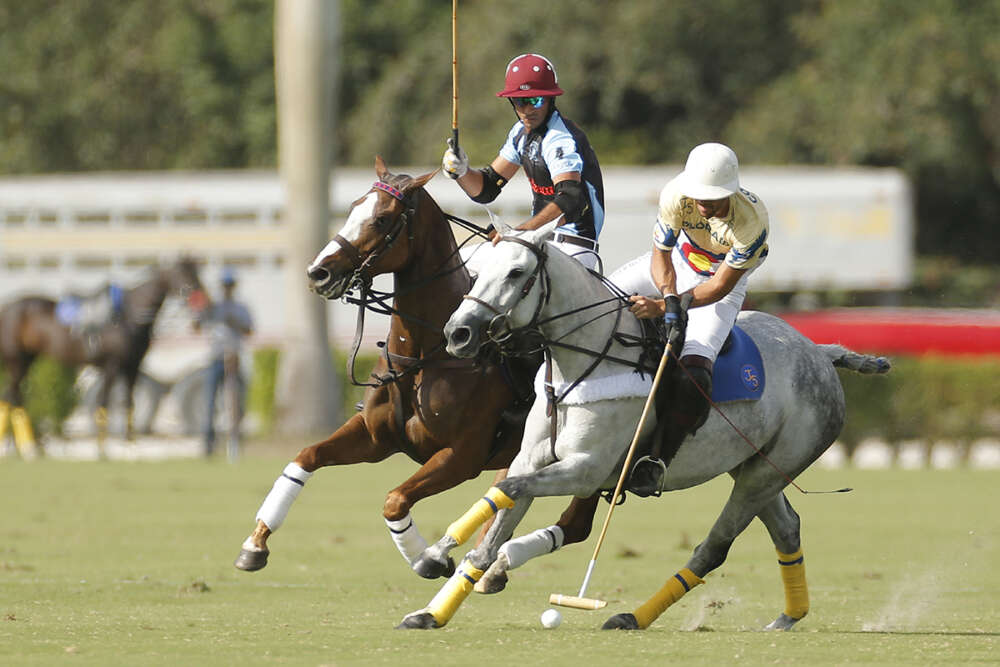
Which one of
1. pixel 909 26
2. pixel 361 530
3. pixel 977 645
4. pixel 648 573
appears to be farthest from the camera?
pixel 909 26

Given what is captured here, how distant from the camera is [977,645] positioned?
8008 mm

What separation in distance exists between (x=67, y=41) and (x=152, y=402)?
57.0ft

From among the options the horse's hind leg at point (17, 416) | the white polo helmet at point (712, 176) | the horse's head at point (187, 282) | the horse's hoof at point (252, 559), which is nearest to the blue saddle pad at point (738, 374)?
the white polo helmet at point (712, 176)

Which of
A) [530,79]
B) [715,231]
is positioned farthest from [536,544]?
[530,79]

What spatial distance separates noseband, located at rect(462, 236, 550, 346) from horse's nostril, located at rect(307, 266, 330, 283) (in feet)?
2.91

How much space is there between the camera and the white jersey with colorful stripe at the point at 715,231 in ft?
27.8

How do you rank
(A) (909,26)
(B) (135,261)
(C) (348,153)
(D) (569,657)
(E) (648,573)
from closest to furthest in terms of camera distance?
(D) (569,657) → (E) (648,573) → (B) (135,261) → (A) (909,26) → (C) (348,153)

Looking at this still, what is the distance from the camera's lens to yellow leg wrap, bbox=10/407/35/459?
22891 mm

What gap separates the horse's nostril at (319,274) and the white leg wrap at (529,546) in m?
1.51

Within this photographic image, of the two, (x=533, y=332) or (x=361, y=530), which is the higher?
(x=533, y=332)

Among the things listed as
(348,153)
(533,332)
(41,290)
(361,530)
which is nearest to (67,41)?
(348,153)

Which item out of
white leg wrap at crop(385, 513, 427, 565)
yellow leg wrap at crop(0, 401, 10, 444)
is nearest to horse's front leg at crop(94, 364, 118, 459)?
yellow leg wrap at crop(0, 401, 10, 444)

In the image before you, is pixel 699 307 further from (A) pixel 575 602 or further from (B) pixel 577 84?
(B) pixel 577 84

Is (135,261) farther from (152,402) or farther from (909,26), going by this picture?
(909,26)
